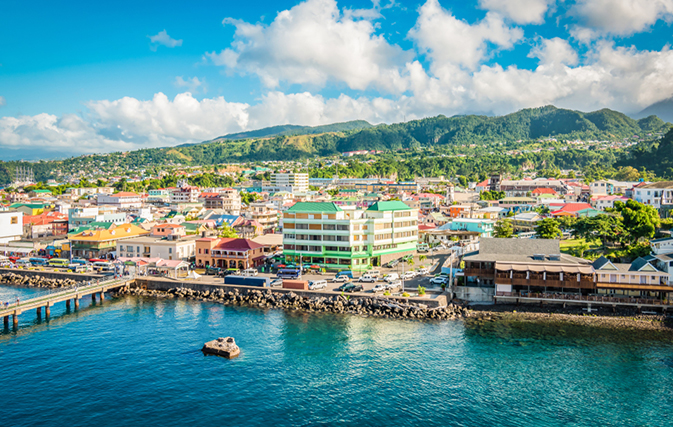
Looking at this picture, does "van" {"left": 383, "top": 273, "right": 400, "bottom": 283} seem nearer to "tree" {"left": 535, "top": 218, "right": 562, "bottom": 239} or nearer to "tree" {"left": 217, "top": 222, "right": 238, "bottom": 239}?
"tree" {"left": 535, "top": 218, "right": 562, "bottom": 239}

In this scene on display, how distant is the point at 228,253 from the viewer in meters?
56.0

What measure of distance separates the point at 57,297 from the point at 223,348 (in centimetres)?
2170

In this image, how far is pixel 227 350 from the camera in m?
31.8

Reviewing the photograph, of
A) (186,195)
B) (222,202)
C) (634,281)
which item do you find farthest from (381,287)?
(186,195)

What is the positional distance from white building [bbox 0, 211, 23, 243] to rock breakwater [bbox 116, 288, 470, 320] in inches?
1575

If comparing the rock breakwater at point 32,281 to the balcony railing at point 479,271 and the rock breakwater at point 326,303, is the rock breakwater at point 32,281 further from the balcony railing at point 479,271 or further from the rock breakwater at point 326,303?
the balcony railing at point 479,271

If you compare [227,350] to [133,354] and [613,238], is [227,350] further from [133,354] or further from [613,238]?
[613,238]

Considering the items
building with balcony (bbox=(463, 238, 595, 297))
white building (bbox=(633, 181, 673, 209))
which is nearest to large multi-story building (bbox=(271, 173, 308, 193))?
white building (bbox=(633, 181, 673, 209))

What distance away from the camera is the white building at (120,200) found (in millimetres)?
121750

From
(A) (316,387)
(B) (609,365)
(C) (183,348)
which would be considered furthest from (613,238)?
(C) (183,348)

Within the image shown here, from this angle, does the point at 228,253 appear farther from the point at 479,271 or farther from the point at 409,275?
the point at 479,271

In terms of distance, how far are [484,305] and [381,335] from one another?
11974mm

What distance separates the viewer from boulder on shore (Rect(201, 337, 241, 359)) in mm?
31766

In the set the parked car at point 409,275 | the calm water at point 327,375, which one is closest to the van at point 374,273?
the parked car at point 409,275
